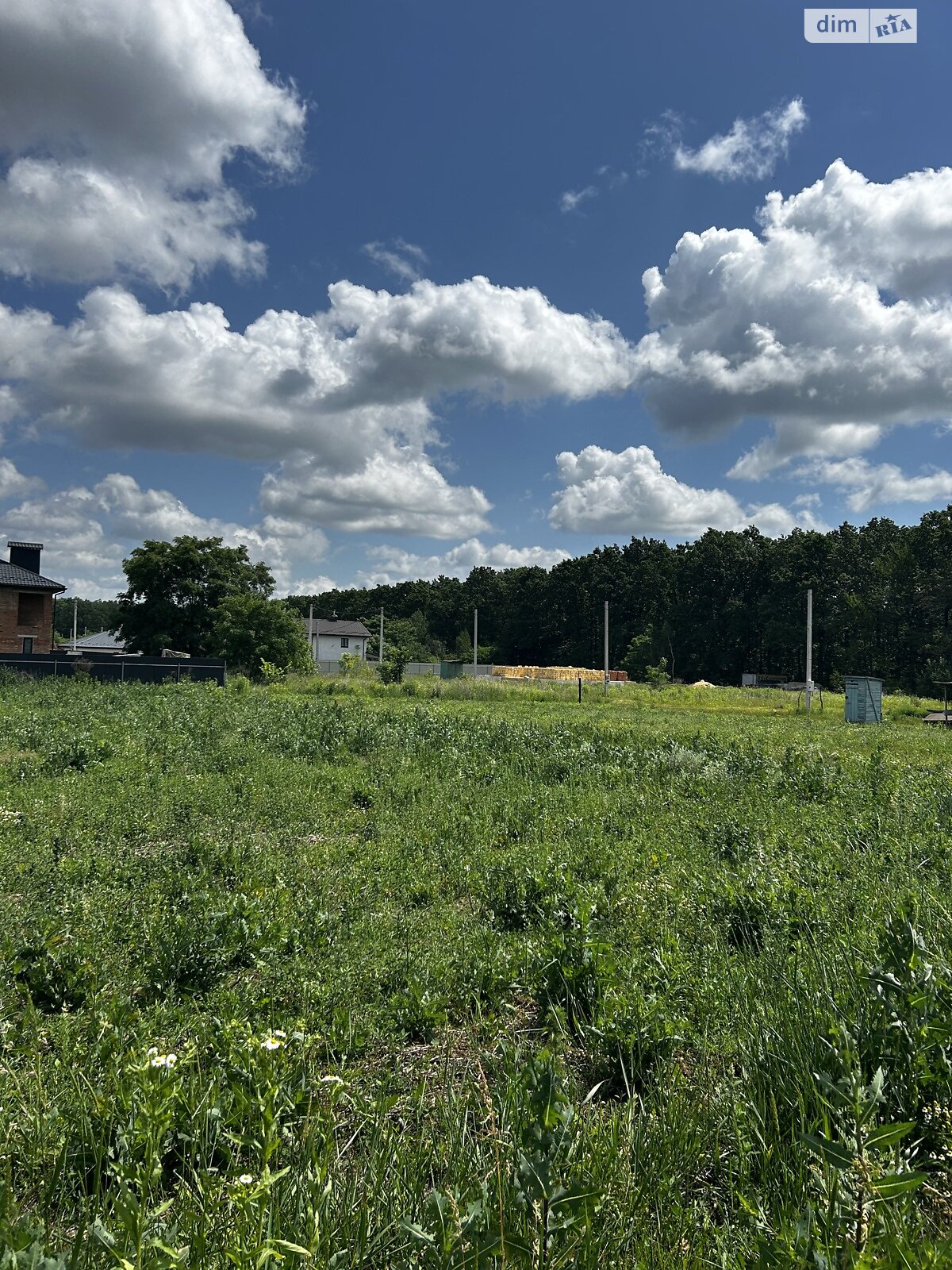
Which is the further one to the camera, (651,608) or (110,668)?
(651,608)

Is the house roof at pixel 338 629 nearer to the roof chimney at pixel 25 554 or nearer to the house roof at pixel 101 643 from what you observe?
the house roof at pixel 101 643


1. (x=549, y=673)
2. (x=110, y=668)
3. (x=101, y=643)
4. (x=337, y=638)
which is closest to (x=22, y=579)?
(x=110, y=668)

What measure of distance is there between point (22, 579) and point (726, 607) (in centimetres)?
6191

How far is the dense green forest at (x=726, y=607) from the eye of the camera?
58.3m

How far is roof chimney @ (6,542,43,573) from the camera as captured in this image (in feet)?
148

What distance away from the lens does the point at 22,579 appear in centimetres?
3956

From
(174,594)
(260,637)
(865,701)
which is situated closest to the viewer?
(865,701)

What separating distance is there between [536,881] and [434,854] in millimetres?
1660

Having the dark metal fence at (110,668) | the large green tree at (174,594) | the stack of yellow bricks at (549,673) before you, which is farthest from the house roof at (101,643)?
the dark metal fence at (110,668)

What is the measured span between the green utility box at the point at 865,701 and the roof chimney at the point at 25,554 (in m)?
45.3

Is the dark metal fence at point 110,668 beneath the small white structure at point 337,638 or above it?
beneath

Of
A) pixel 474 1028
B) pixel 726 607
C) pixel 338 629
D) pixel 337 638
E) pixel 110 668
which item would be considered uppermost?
pixel 726 607

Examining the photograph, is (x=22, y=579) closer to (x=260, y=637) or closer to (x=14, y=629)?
(x=14, y=629)

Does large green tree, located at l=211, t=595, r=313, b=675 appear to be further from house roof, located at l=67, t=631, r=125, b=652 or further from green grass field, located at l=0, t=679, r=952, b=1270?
green grass field, located at l=0, t=679, r=952, b=1270
